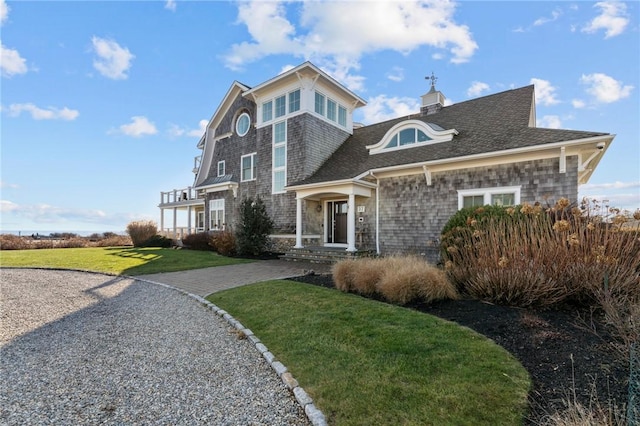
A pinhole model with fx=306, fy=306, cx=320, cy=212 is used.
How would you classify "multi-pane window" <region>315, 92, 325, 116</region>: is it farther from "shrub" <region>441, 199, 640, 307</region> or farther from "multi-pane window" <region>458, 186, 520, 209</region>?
"shrub" <region>441, 199, 640, 307</region>

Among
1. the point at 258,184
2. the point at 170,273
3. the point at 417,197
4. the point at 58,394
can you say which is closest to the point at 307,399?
the point at 58,394

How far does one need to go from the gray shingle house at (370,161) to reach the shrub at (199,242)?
1322 mm

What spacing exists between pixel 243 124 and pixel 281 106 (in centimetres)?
399

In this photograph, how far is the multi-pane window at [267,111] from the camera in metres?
17.6

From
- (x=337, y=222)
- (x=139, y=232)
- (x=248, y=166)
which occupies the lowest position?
(x=139, y=232)

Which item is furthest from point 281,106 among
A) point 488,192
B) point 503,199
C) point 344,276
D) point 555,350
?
point 555,350

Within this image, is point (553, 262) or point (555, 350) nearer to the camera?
point (555, 350)

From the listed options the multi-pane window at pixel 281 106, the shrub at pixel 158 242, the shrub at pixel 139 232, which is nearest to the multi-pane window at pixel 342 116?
the multi-pane window at pixel 281 106

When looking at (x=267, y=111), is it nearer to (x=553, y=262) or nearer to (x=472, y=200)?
(x=472, y=200)

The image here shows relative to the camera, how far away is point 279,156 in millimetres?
17062

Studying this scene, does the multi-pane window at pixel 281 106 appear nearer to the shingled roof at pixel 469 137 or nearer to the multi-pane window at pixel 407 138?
the shingled roof at pixel 469 137

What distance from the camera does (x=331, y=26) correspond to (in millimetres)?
10961

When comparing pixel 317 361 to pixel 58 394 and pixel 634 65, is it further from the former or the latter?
pixel 634 65

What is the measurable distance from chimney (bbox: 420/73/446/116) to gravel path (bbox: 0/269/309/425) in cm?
1477
